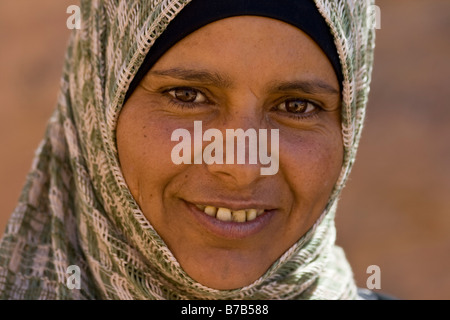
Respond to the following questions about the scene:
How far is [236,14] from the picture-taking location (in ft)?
7.96

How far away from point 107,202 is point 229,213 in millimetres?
464

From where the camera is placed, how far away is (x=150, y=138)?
252cm

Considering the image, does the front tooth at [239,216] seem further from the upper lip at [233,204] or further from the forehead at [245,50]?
the forehead at [245,50]

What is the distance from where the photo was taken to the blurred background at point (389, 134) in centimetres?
706

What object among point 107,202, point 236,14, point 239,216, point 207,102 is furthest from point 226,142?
point 107,202

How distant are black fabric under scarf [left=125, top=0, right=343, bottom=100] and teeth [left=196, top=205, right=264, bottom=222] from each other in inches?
18.3

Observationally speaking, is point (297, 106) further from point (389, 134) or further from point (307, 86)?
point (389, 134)

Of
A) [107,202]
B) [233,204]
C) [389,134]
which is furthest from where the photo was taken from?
[389,134]

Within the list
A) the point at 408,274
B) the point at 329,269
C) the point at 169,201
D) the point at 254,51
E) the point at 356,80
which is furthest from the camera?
the point at 408,274

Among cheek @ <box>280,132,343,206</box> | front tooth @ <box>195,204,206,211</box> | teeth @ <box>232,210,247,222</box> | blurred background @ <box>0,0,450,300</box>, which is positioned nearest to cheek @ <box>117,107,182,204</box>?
front tooth @ <box>195,204,206,211</box>

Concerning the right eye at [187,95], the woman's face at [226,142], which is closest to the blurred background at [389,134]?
the woman's face at [226,142]

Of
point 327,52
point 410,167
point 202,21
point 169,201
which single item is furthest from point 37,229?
point 410,167
